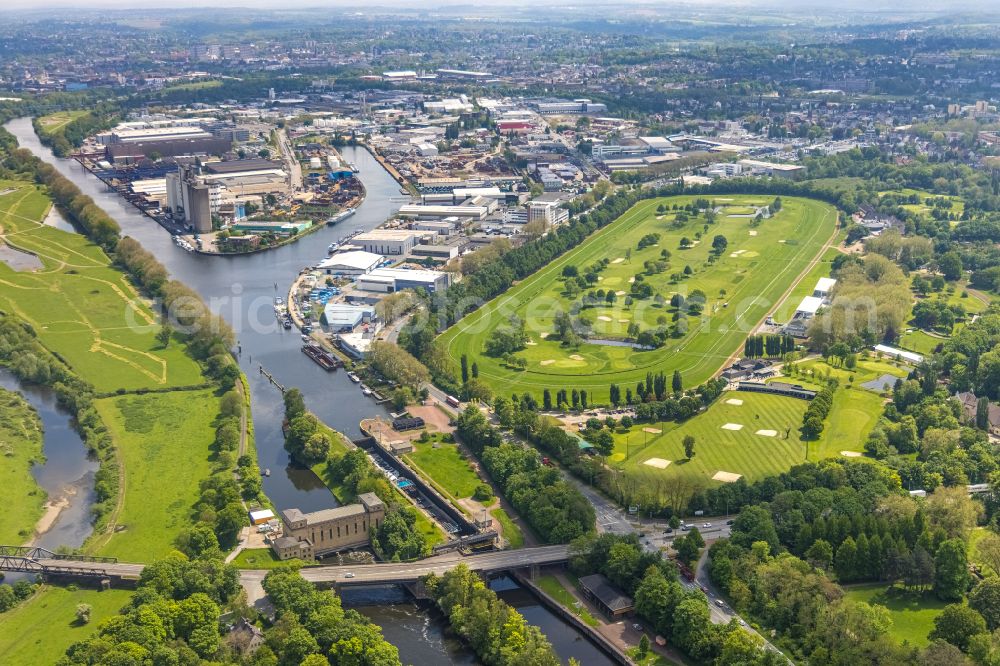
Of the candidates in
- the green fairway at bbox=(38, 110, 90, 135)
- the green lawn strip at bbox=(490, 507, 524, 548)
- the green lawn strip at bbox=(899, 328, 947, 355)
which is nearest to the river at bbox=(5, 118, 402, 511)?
the green lawn strip at bbox=(490, 507, 524, 548)

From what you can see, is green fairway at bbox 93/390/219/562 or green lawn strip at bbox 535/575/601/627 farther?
green fairway at bbox 93/390/219/562

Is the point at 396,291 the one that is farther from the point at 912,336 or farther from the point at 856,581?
the point at 856,581

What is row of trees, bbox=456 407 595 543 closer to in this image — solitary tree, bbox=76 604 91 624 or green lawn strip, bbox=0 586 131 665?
green lawn strip, bbox=0 586 131 665

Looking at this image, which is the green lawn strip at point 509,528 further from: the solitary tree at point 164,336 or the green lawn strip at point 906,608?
the solitary tree at point 164,336

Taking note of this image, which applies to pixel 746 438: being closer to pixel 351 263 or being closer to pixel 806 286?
pixel 806 286

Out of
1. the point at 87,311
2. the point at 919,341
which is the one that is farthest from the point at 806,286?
the point at 87,311

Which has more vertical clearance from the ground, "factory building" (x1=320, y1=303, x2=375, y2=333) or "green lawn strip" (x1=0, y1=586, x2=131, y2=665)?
"green lawn strip" (x1=0, y1=586, x2=131, y2=665)
